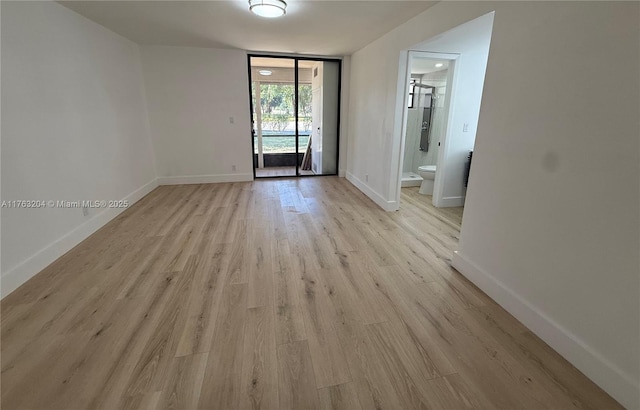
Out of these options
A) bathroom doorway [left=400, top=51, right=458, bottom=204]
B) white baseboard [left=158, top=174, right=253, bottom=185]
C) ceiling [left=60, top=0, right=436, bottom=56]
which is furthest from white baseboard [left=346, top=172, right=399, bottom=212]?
ceiling [left=60, top=0, right=436, bottom=56]

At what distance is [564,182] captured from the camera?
1590mm

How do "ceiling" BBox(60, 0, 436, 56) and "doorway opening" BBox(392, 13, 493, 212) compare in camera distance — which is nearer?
"ceiling" BBox(60, 0, 436, 56)

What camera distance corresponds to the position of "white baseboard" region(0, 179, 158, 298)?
211 cm

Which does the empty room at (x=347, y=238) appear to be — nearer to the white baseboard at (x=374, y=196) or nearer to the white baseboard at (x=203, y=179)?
the white baseboard at (x=374, y=196)

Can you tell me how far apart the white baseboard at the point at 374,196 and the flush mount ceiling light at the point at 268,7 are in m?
2.56

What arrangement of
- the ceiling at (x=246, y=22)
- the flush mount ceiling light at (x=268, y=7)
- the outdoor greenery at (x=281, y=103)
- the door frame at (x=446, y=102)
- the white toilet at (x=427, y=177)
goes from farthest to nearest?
the outdoor greenery at (x=281, y=103) → the white toilet at (x=427, y=177) → the door frame at (x=446, y=102) → the ceiling at (x=246, y=22) → the flush mount ceiling light at (x=268, y=7)

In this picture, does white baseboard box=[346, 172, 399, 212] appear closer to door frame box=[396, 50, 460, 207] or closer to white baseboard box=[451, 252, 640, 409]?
door frame box=[396, 50, 460, 207]

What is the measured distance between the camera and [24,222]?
224 cm

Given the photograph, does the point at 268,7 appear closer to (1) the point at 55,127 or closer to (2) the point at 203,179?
(1) the point at 55,127

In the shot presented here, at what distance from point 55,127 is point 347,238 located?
296cm

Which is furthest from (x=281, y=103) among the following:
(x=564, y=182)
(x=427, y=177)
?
(x=564, y=182)

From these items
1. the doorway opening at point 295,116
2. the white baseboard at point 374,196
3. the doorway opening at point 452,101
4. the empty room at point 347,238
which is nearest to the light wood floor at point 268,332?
the empty room at point 347,238

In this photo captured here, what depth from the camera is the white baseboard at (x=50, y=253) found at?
6.91ft

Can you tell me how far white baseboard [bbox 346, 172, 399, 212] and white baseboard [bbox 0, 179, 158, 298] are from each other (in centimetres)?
349
